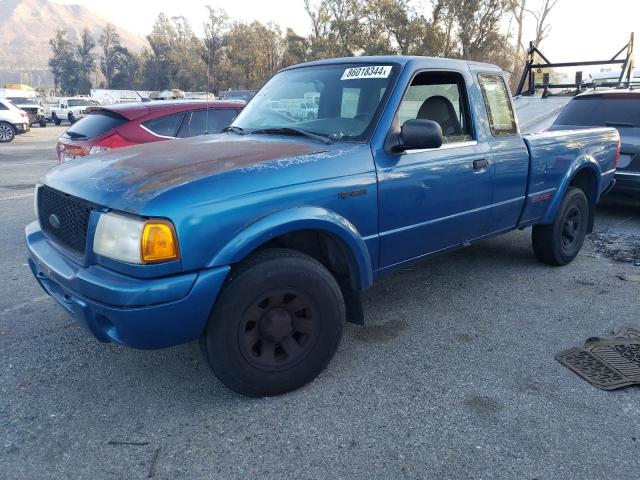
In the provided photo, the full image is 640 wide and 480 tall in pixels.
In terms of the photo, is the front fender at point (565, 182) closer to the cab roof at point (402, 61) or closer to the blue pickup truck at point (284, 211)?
the blue pickup truck at point (284, 211)

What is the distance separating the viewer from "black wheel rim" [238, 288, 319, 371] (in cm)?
272

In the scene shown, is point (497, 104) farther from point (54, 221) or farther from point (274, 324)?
point (54, 221)

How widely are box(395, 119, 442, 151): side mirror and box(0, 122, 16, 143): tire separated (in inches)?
842

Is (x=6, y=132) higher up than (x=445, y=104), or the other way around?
(x=445, y=104)

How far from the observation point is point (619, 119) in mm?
7066

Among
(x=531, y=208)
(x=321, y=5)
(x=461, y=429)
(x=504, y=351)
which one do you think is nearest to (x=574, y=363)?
(x=504, y=351)

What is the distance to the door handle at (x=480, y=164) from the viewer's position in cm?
385

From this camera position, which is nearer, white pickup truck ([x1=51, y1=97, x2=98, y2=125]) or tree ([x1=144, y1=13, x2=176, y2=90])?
white pickup truck ([x1=51, y1=97, x2=98, y2=125])

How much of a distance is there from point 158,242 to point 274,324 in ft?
2.51

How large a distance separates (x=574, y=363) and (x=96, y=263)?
2866mm

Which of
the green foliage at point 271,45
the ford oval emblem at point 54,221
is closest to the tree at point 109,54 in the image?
the green foliage at point 271,45

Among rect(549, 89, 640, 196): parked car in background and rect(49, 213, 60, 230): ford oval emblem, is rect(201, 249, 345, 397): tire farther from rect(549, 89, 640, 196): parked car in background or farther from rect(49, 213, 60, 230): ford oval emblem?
rect(549, 89, 640, 196): parked car in background

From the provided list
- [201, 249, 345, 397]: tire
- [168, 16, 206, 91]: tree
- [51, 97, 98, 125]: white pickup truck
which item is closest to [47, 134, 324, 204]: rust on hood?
[201, 249, 345, 397]: tire

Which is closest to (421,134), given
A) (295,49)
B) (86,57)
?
(295,49)
